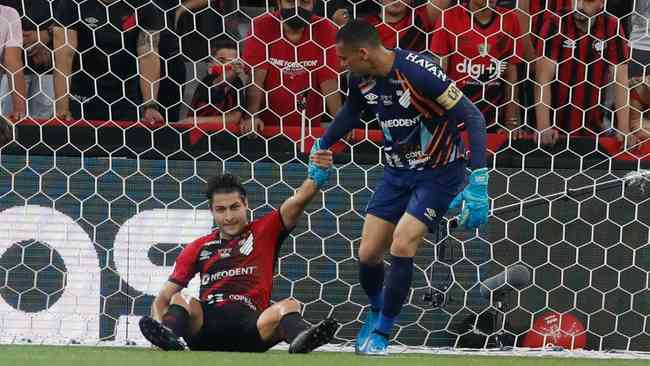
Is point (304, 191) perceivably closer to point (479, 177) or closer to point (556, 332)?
point (479, 177)

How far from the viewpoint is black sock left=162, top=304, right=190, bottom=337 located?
260 inches

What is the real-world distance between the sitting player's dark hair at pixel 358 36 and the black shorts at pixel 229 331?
1414mm

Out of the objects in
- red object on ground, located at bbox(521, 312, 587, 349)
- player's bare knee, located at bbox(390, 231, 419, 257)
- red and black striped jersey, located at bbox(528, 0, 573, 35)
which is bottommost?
red object on ground, located at bbox(521, 312, 587, 349)

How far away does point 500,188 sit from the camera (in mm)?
8156

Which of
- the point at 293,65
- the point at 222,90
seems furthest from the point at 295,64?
the point at 222,90

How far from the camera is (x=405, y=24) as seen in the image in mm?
8648

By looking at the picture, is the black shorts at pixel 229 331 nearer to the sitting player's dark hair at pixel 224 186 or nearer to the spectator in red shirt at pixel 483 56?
the sitting player's dark hair at pixel 224 186

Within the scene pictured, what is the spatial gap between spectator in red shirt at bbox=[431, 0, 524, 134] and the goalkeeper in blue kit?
160cm

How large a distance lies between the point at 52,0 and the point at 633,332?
4160 millimetres

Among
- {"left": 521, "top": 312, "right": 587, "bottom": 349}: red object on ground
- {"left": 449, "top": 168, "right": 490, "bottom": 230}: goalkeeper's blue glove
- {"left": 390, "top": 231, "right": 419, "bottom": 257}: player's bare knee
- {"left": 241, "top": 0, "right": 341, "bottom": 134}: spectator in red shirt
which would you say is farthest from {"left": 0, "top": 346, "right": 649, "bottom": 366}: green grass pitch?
{"left": 241, "top": 0, "right": 341, "bottom": 134}: spectator in red shirt

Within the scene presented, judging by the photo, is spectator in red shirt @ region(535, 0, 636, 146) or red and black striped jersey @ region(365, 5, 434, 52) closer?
spectator in red shirt @ region(535, 0, 636, 146)

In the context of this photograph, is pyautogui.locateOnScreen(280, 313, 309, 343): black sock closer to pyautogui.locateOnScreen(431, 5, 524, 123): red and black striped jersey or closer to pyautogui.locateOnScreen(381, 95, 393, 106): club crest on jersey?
pyautogui.locateOnScreen(381, 95, 393, 106): club crest on jersey

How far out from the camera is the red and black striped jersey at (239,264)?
6.95m

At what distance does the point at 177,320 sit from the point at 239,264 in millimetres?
521
